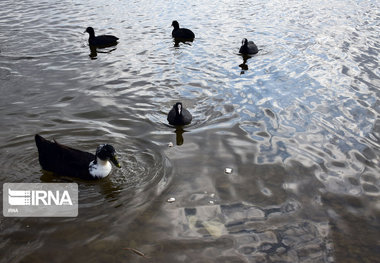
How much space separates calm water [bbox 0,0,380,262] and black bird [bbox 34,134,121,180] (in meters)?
0.25

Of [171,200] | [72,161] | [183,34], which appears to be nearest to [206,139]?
[171,200]

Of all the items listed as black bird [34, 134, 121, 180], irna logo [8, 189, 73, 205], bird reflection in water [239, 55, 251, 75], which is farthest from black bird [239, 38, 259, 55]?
irna logo [8, 189, 73, 205]

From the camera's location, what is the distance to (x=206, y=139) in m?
9.50

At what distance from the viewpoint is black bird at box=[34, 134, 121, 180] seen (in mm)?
7746

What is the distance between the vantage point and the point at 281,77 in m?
13.3

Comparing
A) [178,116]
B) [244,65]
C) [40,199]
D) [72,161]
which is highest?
[72,161]

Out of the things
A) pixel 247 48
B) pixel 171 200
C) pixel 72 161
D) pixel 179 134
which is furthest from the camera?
pixel 247 48

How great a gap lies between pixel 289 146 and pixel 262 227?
3034 mm

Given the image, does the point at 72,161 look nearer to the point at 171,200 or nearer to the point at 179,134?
the point at 171,200

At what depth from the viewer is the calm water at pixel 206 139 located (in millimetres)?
6320

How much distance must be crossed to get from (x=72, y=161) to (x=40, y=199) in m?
0.97

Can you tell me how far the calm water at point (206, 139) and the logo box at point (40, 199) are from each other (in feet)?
0.67

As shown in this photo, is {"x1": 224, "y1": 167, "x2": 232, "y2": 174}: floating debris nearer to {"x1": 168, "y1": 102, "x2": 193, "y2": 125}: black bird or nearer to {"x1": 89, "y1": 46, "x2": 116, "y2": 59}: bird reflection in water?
{"x1": 168, "y1": 102, "x2": 193, "y2": 125}: black bird

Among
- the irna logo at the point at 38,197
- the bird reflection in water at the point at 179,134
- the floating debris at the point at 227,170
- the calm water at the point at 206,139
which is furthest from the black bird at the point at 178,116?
the irna logo at the point at 38,197
